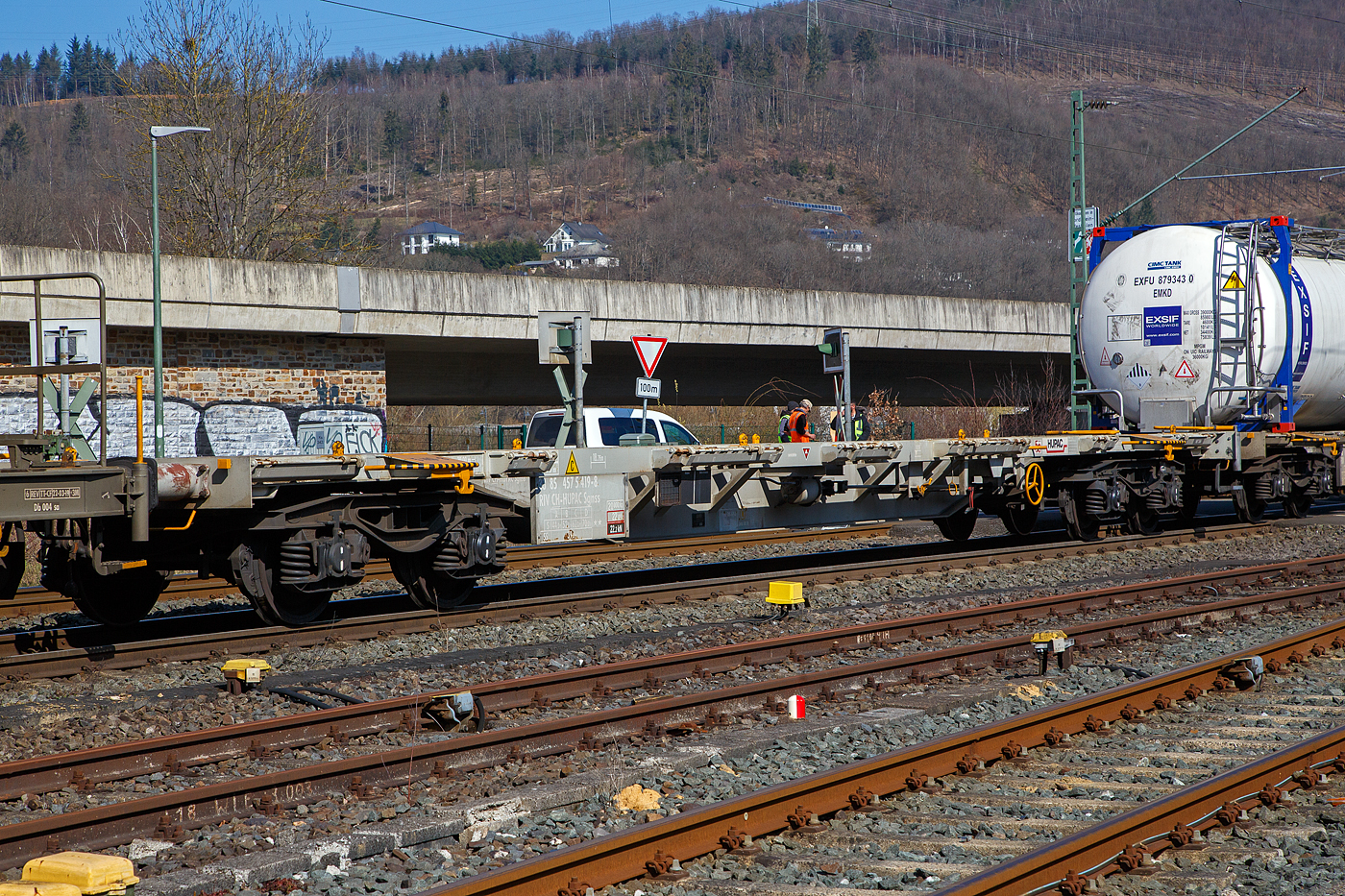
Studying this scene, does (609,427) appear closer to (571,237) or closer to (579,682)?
(579,682)

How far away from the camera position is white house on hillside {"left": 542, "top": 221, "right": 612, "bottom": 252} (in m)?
124

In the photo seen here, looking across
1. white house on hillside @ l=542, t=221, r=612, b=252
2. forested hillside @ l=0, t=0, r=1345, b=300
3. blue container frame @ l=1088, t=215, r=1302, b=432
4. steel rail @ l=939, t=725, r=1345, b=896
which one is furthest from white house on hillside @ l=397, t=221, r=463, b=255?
steel rail @ l=939, t=725, r=1345, b=896

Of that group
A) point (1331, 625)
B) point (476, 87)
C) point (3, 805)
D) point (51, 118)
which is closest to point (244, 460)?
point (3, 805)

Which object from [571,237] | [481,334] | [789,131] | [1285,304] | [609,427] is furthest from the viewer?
[789,131]

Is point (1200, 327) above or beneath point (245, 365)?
beneath

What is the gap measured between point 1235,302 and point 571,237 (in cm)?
11254

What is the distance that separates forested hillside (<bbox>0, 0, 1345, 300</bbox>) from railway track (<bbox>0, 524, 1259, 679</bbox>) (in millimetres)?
76239

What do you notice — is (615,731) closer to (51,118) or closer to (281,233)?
(281,233)

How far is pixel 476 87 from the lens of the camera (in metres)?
153

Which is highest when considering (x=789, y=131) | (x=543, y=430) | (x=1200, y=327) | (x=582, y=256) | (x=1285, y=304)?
(x=789, y=131)

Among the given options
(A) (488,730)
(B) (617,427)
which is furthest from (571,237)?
(A) (488,730)

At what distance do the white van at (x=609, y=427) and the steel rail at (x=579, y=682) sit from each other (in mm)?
5873

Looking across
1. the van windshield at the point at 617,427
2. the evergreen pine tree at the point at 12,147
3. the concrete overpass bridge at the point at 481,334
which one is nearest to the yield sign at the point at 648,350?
the van windshield at the point at 617,427

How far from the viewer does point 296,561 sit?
9664mm
